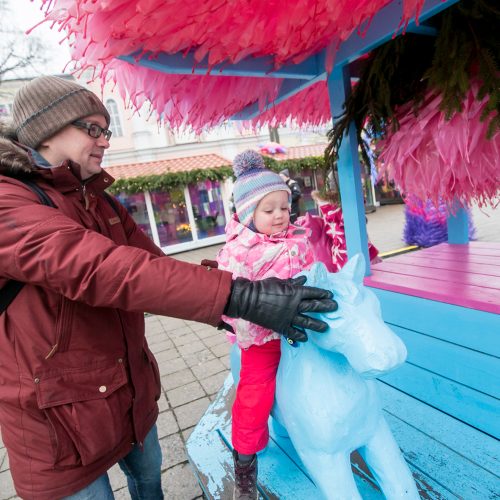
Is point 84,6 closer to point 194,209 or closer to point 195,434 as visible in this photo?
point 195,434

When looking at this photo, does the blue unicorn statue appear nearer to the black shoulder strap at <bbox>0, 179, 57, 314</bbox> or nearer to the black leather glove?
the black leather glove

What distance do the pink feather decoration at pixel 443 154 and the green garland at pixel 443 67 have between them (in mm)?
57

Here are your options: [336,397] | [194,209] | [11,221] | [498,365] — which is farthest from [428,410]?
[194,209]

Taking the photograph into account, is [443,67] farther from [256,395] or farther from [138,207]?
[138,207]

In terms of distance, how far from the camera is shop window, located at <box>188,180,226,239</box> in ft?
38.4

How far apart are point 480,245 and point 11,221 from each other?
2.91m

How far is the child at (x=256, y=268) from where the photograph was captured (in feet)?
4.61

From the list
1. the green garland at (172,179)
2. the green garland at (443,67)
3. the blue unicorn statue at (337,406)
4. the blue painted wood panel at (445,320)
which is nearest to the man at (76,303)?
the blue unicorn statue at (337,406)

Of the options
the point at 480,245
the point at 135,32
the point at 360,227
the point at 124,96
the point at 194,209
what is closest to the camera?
the point at 135,32

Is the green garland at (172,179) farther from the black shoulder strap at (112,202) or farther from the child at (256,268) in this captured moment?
the black shoulder strap at (112,202)

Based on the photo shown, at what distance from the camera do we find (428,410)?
1.79 meters

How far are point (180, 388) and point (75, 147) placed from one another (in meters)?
2.48

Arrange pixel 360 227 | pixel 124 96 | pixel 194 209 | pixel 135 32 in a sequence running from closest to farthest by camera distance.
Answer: pixel 135 32
pixel 124 96
pixel 360 227
pixel 194 209

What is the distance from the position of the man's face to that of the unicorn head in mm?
832
